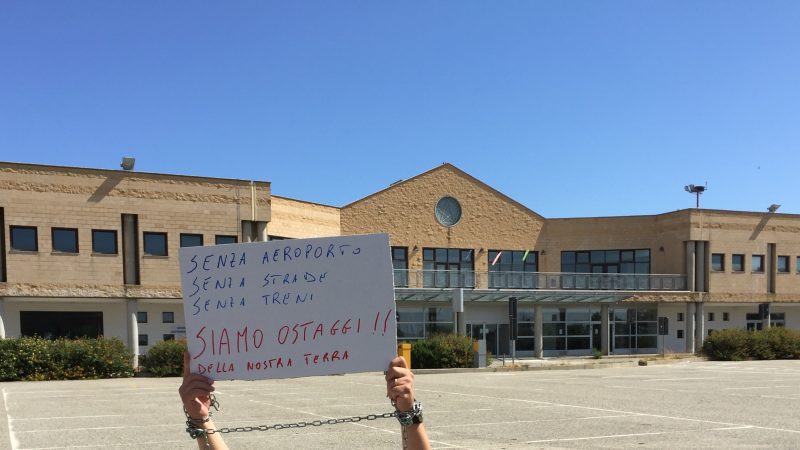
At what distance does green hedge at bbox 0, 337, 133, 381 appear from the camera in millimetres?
25500

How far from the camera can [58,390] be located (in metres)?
20.6

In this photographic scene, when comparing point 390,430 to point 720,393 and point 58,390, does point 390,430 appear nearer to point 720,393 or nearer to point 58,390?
point 720,393

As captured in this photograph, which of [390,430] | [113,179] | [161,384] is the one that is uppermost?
[113,179]

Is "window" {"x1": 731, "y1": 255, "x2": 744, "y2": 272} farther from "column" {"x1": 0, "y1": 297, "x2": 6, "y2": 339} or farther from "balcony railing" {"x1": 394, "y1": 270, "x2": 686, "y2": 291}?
"column" {"x1": 0, "y1": 297, "x2": 6, "y2": 339}

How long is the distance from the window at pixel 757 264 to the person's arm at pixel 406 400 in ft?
156

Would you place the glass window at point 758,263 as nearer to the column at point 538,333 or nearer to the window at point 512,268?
the window at point 512,268

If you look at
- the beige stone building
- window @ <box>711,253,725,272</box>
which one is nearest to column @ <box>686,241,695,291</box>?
the beige stone building

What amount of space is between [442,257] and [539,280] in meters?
5.66

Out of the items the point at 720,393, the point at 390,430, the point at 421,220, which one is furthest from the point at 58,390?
the point at 421,220

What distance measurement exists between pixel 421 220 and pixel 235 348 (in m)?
37.7

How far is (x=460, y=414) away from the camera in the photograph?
13.6 metres

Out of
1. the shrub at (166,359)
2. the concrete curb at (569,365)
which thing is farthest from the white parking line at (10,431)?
the concrete curb at (569,365)

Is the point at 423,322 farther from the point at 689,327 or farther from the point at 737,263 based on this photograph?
the point at 737,263

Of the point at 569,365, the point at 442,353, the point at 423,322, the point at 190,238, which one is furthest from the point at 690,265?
the point at 190,238
